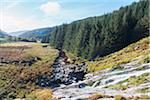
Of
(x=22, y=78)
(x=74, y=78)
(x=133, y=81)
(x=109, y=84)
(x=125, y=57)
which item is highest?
(x=125, y=57)

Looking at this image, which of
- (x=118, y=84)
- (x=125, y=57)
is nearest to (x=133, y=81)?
(x=118, y=84)

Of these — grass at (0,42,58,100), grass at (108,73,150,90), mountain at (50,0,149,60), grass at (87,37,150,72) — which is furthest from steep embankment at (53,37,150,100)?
mountain at (50,0,149,60)

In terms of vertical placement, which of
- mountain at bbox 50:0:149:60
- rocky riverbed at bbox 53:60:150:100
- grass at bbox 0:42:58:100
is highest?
mountain at bbox 50:0:149:60

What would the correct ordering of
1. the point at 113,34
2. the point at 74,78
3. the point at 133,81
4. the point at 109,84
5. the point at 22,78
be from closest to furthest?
the point at 133,81 → the point at 109,84 → the point at 74,78 → the point at 22,78 → the point at 113,34

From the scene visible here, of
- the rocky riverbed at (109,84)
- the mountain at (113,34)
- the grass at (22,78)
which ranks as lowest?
the grass at (22,78)

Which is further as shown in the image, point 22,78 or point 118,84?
point 22,78

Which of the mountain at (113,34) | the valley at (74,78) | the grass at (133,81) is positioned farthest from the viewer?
the mountain at (113,34)

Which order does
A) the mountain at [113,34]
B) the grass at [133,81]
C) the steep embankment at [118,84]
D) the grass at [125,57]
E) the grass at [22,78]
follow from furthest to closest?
the mountain at [113,34]
the grass at [125,57]
the grass at [22,78]
the grass at [133,81]
the steep embankment at [118,84]

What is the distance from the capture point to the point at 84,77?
224 feet

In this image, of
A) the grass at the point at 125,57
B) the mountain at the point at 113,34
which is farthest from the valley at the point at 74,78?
the mountain at the point at 113,34

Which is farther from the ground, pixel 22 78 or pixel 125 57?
pixel 125 57

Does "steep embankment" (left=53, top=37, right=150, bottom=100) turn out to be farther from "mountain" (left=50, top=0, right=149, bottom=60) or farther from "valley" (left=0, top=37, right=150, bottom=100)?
"mountain" (left=50, top=0, right=149, bottom=60)

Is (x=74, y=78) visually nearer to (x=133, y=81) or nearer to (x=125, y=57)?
(x=125, y=57)

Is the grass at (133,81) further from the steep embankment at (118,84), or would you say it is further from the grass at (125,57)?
the grass at (125,57)
